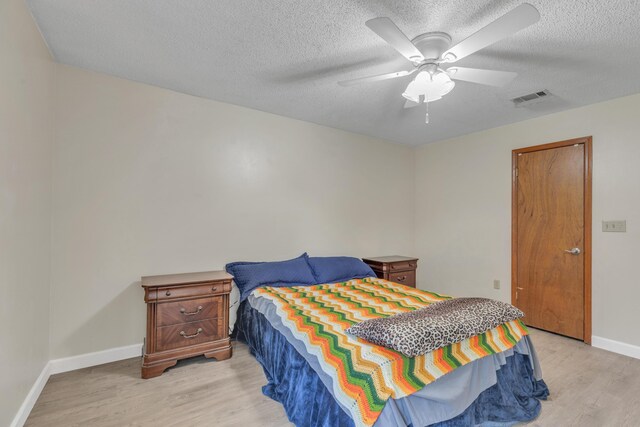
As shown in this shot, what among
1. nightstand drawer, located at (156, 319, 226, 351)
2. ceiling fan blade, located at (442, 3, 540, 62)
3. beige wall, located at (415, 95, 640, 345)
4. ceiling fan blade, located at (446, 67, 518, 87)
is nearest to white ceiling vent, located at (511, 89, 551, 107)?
beige wall, located at (415, 95, 640, 345)

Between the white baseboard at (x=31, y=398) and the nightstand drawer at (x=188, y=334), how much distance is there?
0.72 m

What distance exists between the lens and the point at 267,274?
3.02 metres

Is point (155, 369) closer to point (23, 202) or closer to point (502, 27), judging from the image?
point (23, 202)

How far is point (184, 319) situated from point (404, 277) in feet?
8.96

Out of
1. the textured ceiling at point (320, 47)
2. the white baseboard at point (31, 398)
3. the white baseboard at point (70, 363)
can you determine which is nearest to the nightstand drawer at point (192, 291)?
the white baseboard at point (70, 363)

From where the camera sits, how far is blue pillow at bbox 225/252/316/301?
2939mm

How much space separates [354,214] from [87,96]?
3061 millimetres

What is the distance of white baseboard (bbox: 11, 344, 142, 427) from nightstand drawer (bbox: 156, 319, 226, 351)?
1.74ft

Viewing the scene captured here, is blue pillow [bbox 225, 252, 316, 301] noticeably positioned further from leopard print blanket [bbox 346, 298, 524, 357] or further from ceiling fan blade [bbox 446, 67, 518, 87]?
ceiling fan blade [bbox 446, 67, 518, 87]

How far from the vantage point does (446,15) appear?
5.77 feet

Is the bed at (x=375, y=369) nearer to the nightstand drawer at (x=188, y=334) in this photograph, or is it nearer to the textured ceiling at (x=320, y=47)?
the nightstand drawer at (x=188, y=334)

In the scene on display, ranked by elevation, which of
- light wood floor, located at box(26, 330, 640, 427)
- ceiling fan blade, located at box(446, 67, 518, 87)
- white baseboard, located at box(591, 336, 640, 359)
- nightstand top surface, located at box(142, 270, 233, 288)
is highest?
ceiling fan blade, located at box(446, 67, 518, 87)

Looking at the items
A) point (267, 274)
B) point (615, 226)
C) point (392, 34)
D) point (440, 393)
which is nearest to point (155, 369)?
point (267, 274)

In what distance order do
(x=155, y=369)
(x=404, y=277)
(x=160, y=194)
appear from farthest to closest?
(x=404, y=277), (x=160, y=194), (x=155, y=369)
